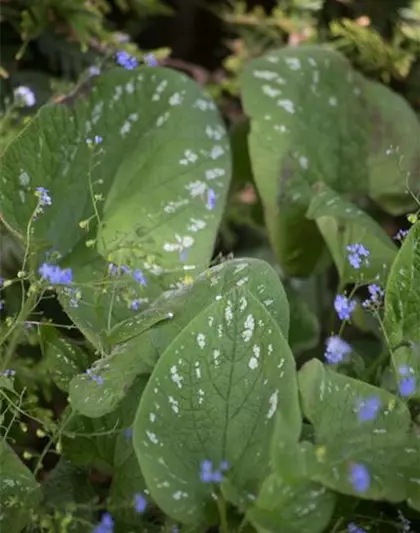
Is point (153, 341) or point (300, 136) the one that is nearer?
point (153, 341)

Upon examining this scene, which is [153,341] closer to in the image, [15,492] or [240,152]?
[15,492]

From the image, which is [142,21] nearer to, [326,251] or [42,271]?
[326,251]

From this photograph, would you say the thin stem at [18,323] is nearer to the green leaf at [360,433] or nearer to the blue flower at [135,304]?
the blue flower at [135,304]

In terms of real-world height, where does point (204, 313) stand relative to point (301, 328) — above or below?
above

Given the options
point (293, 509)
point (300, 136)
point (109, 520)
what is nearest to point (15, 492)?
point (109, 520)

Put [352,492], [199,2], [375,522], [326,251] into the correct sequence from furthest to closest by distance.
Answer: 1. [199,2]
2. [326,251]
3. [375,522]
4. [352,492]

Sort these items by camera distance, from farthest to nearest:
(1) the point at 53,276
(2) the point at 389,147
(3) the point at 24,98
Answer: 1. (2) the point at 389,147
2. (3) the point at 24,98
3. (1) the point at 53,276

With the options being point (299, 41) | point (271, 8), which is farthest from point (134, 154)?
point (271, 8)
